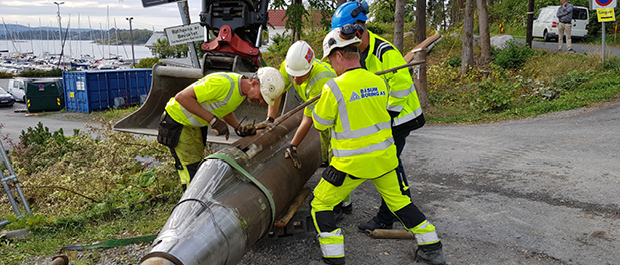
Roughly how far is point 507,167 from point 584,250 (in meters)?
2.31

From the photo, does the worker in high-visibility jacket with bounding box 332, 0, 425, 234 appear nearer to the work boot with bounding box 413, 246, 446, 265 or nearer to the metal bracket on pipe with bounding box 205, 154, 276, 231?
the work boot with bounding box 413, 246, 446, 265

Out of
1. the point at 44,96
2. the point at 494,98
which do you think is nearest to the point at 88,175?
the point at 494,98

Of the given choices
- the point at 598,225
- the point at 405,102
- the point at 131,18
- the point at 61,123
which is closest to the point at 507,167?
the point at 598,225

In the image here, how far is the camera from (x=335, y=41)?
10.9 ft

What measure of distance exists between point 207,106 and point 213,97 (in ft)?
0.62

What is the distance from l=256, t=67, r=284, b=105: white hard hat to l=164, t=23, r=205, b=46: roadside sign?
3574 mm

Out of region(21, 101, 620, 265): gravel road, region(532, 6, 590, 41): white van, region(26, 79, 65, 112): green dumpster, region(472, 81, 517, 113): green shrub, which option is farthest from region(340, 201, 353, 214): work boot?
region(532, 6, 590, 41): white van

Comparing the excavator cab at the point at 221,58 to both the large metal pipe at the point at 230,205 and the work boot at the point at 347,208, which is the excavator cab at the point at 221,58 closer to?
the work boot at the point at 347,208

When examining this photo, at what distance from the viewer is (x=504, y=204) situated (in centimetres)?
460

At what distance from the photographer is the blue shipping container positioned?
55.9 feet

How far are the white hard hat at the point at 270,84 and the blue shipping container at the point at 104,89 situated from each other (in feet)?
48.1

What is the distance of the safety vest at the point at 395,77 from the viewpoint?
377cm

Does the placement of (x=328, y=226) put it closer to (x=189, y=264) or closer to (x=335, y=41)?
(x=189, y=264)

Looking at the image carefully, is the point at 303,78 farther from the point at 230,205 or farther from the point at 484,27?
the point at 484,27
